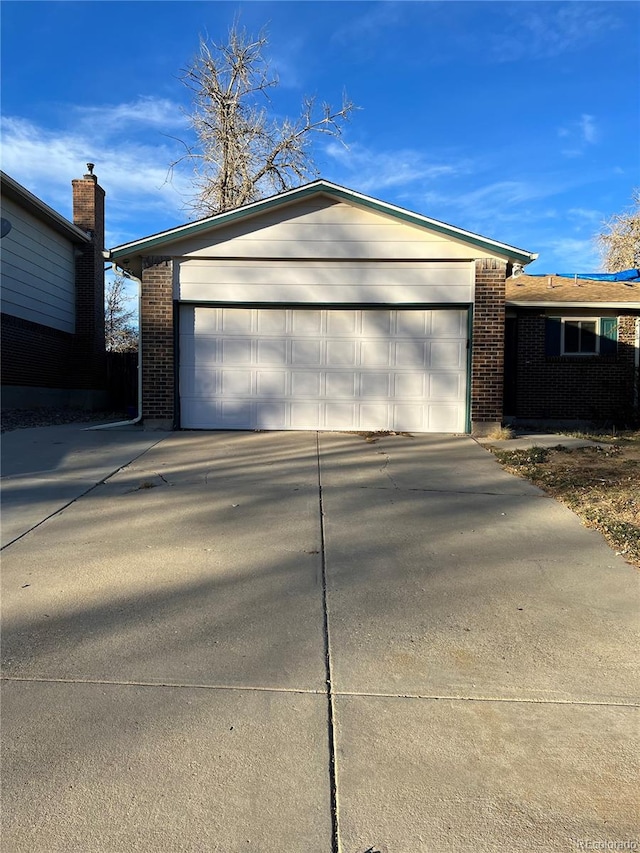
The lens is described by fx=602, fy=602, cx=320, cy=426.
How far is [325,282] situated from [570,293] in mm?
7440

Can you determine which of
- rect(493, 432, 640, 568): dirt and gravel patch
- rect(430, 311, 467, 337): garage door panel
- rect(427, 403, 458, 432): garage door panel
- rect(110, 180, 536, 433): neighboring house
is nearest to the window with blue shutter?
rect(493, 432, 640, 568): dirt and gravel patch

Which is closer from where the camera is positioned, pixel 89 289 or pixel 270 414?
pixel 270 414

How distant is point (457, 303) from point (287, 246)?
3.26 meters

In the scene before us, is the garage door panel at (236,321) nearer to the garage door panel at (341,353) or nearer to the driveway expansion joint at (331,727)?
the garage door panel at (341,353)

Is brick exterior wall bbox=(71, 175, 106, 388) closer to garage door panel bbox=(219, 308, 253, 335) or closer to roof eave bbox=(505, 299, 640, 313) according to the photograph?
garage door panel bbox=(219, 308, 253, 335)

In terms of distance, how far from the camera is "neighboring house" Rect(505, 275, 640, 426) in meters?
14.2

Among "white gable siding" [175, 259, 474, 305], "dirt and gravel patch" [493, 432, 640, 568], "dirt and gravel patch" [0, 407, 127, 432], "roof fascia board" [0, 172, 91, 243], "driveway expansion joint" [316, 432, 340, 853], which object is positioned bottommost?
"driveway expansion joint" [316, 432, 340, 853]

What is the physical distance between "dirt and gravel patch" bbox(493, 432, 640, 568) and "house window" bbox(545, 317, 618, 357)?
4213 millimetres

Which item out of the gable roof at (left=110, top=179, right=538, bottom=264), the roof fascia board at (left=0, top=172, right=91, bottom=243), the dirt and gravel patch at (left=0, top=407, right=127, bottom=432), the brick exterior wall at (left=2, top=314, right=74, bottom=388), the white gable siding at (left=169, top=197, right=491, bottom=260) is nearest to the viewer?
the gable roof at (left=110, top=179, right=538, bottom=264)

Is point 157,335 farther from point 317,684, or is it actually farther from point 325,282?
point 317,684

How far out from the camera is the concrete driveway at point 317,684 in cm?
212

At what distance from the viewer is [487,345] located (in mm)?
10961

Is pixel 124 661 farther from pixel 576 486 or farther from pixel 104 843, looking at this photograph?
pixel 576 486

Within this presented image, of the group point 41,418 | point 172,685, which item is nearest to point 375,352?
point 41,418
